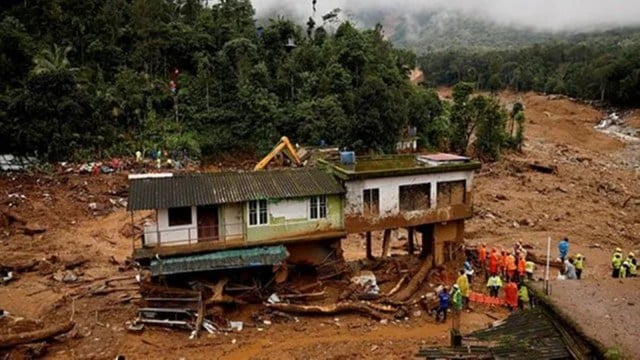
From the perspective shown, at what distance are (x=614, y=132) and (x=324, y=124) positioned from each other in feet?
→ 166

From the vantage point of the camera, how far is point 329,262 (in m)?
22.6

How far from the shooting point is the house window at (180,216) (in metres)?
20.5

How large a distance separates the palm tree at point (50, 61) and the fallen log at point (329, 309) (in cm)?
2829

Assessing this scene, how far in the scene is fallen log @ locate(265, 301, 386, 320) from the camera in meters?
20.3

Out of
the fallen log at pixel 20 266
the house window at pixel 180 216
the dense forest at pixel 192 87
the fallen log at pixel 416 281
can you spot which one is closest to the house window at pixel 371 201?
the fallen log at pixel 416 281

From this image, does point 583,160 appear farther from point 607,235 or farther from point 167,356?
point 167,356

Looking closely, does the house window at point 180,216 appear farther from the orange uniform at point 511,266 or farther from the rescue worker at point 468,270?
the orange uniform at point 511,266

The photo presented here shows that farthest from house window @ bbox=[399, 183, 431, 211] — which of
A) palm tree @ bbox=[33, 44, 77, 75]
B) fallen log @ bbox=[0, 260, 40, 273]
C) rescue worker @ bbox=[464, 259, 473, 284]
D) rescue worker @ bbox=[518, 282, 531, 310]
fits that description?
palm tree @ bbox=[33, 44, 77, 75]

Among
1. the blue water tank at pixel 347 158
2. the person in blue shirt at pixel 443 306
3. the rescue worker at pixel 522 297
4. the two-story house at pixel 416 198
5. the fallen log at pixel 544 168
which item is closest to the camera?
the rescue worker at pixel 522 297

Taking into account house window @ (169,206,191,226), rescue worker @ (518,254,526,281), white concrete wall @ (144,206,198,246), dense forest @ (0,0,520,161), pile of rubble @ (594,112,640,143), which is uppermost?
dense forest @ (0,0,520,161)

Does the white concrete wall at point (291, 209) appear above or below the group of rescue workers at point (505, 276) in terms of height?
above

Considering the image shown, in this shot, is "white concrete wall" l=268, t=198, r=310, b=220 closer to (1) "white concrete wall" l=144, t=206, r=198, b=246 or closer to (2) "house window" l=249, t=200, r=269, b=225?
(2) "house window" l=249, t=200, r=269, b=225

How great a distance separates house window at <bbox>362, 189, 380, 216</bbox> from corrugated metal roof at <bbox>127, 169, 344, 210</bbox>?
107cm

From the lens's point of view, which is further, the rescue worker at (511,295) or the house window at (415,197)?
the house window at (415,197)
